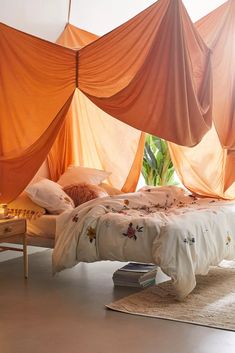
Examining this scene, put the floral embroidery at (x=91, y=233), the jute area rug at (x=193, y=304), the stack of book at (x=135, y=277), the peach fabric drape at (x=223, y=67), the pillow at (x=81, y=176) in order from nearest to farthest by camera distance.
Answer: the jute area rug at (x=193, y=304)
the floral embroidery at (x=91, y=233)
the stack of book at (x=135, y=277)
the peach fabric drape at (x=223, y=67)
the pillow at (x=81, y=176)

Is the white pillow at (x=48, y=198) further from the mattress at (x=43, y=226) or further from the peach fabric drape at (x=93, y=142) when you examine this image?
the peach fabric drape at (x=93, y=142)

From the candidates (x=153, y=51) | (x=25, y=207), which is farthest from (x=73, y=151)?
(x=153, y=51)

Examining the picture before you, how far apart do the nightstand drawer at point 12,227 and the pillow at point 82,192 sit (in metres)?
0.71

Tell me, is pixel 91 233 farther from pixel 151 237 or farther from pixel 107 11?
pixel 107 11

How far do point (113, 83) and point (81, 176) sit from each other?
146 centimetres

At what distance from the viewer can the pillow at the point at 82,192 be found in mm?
4598

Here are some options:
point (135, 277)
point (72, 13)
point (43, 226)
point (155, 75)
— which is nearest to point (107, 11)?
point (72, 13)

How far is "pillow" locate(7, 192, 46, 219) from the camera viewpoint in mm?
4246

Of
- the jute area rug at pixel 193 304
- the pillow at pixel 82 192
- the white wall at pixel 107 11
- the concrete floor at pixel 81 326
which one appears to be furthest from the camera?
the white wall at pixel 107 11

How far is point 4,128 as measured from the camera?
4.06 m

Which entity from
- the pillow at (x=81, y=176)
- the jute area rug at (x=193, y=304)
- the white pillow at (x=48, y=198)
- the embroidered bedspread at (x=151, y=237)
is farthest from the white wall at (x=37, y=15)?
the jute area rug at (x=193, y=304)

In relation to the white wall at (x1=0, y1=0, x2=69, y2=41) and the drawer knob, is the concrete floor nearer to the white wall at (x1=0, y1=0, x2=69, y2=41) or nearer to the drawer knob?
the drawer knob

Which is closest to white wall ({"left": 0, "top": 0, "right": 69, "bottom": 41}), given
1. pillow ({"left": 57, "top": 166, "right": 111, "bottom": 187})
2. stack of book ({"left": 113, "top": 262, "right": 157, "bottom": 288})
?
pillow ({"left": 57, "top": 166, "right": 111, "bottom": 187})

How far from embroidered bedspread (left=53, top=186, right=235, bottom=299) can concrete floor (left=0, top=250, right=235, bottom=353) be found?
269mm
